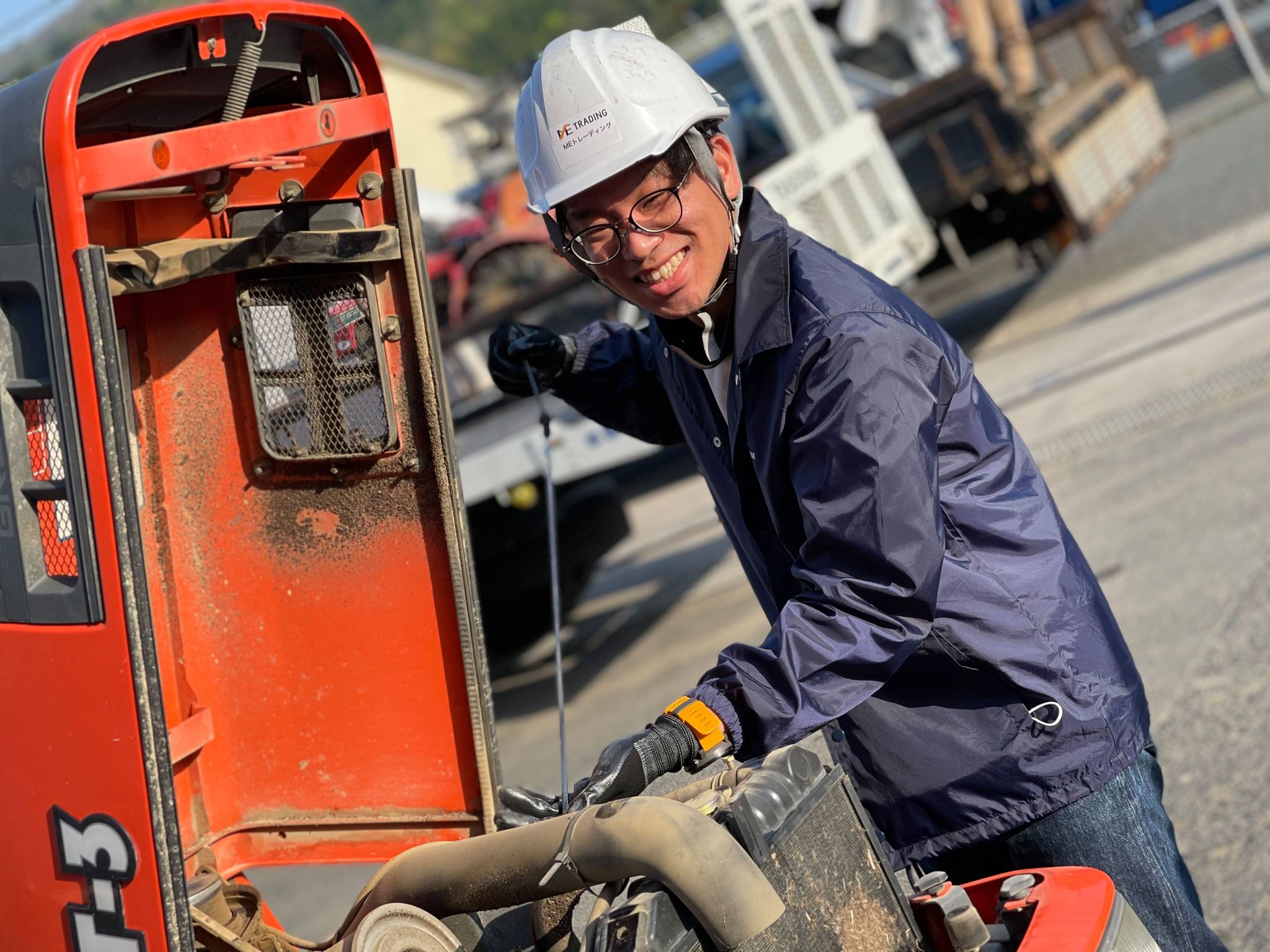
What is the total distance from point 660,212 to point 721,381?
294 mm

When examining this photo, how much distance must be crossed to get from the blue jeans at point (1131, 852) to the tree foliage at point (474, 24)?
176ft

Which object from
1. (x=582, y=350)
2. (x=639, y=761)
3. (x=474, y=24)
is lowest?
(x=639, y=761)

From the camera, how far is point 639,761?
1.77 meters

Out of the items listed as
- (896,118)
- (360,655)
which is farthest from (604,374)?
(896,118)

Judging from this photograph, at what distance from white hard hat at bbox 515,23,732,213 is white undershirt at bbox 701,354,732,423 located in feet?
1.16

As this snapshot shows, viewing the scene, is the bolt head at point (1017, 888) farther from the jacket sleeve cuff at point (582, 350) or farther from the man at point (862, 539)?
the jacket sleeve cuff at point (582, 350)

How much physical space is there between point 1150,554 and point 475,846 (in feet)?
14.2

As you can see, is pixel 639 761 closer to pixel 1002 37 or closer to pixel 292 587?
pixel 292 587

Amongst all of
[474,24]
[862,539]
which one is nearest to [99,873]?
[862,539]

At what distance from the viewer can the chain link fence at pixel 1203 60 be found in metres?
18.2

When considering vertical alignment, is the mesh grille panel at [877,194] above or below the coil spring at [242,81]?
above

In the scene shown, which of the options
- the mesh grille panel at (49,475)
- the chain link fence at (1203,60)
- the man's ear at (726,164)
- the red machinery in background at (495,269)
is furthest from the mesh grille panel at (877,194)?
the chain link fence at (1203,60)

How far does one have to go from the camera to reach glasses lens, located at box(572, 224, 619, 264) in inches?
84.4

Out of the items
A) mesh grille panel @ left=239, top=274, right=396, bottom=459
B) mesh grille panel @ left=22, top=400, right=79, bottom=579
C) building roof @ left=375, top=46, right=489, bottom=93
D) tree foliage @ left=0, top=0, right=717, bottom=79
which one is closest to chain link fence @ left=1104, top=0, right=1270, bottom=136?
mesh grille panel @ left=239, top=274, right=396, bottom=459
